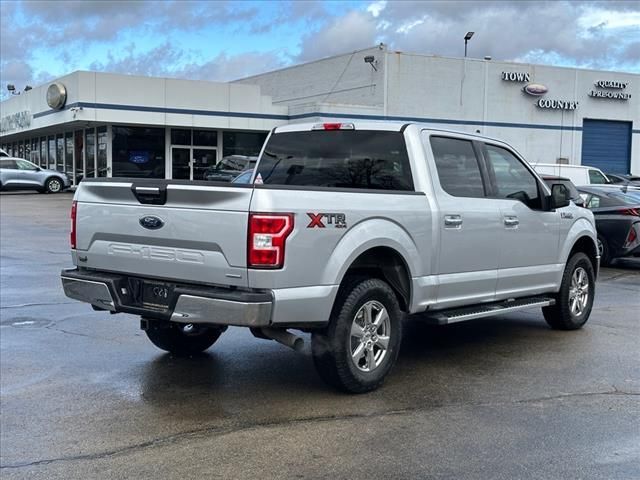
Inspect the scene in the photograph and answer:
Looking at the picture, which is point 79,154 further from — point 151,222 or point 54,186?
point 151,222

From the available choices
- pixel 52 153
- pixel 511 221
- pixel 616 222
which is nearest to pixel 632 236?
pixel 616 222

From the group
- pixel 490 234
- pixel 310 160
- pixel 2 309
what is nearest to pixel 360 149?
pixel 310 160

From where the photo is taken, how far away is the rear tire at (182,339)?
648cm

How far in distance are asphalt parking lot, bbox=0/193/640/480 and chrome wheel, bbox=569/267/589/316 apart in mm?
276

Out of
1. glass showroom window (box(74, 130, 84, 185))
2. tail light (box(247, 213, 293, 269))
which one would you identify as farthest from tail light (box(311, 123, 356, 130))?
glass showroom window (box(74, 130, 84, 185))

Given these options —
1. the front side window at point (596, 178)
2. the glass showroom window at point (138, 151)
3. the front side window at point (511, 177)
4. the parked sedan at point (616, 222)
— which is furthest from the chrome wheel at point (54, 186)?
the front side window at point (511, 177)

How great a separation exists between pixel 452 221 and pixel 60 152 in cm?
3803

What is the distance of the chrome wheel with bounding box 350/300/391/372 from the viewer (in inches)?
215

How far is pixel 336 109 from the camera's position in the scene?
3189 centimetres

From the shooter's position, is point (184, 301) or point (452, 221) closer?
point (184, 301)

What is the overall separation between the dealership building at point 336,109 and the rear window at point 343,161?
24872mm

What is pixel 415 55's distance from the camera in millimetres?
33250

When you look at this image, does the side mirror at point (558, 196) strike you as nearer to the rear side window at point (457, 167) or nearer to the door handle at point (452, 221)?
the rear side window at point (457, 167)

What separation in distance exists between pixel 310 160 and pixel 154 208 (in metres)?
1.78
